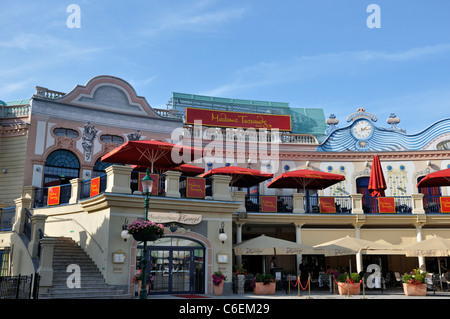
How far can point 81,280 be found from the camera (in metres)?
17.6

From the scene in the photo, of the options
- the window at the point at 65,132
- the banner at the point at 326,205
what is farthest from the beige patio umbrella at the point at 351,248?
the window at the point at 65,132

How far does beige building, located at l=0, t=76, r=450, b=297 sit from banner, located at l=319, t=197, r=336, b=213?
319 mm

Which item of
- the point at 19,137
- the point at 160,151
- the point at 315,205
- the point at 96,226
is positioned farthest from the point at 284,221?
the point at 19,137

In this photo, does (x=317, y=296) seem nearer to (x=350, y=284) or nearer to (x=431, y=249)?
(x=350, y=284)

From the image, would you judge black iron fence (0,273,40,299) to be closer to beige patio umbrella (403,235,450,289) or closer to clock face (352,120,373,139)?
beige patio umbrella (403,235,450,289)

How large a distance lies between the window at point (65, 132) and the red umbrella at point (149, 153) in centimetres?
673

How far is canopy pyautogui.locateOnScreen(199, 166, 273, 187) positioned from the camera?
80.4 feet

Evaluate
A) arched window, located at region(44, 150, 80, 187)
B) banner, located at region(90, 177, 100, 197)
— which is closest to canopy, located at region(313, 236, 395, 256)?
banner, located at region(90, 177, 100, 197)

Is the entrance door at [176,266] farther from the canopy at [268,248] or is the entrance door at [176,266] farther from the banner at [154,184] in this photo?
the canopy at [268,248]

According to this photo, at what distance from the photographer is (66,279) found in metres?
17.5

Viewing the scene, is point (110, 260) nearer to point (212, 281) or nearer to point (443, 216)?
point (212, 281)

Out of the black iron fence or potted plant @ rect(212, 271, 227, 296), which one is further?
potted plant @ rect(212, 271, 227, 296)

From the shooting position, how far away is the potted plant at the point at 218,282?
1956 centimetres

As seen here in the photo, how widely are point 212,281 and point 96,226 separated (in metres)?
5.41
